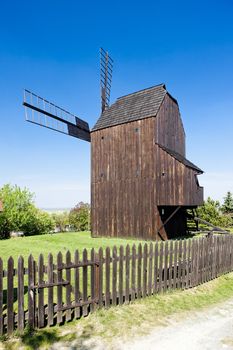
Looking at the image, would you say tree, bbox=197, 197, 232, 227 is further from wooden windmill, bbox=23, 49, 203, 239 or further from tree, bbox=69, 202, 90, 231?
tree, bbox=69, 202, 90, 231

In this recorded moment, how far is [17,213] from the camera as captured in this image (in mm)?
26781

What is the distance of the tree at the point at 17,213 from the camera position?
26.4 metres

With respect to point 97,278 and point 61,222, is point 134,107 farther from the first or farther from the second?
point 61,222

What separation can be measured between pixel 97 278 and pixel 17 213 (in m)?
22.4

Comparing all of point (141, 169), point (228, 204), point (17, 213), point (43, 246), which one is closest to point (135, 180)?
point (141, 169)

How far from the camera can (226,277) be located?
10.4 metres

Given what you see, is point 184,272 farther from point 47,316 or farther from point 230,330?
point 47,316

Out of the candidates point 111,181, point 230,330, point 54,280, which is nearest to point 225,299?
point 230,330

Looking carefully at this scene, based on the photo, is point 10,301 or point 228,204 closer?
point 10,301

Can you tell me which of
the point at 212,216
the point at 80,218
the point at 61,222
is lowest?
the point at 61,222

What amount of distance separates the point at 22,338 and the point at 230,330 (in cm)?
433

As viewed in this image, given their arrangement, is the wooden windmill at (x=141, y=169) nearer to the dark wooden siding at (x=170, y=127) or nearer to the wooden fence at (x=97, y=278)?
the dark wooden siding at (x=170, y=127)

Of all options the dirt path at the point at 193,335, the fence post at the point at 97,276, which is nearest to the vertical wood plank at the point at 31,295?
the fence post at the point at 97,276

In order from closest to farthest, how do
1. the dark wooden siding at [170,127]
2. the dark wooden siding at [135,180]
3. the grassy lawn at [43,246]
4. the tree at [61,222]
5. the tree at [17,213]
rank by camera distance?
the grassy lawn at [43,246] < the dark wooden siding at [135,180] < the dark wooden siding at [170,127] < the tree at [17,213] < the tree at [61,222]
